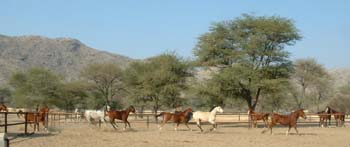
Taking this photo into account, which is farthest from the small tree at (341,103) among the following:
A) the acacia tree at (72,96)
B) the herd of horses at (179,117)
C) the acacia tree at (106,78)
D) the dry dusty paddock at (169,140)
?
the dry dusty paddock at (169,140)

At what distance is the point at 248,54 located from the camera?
38531mm

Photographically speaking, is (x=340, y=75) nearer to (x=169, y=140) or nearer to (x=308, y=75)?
(x=308, y=75)

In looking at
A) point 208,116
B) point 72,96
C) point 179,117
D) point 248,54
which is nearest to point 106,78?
point 72,96

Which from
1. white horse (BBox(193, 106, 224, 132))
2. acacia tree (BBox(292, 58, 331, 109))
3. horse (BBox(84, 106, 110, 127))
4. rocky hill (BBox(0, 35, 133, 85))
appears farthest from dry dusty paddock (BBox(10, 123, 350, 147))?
rocky hill (BBox(0, 35, 133, 85))

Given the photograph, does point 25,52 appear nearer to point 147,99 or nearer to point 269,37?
point 147,99

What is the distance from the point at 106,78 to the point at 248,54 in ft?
121

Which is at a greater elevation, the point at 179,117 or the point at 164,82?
the point at 164,82

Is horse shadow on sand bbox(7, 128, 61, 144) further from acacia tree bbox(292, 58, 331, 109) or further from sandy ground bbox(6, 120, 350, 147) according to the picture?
acacia tree bbox(292, 58, 331, 109)

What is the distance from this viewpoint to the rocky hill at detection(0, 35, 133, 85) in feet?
463

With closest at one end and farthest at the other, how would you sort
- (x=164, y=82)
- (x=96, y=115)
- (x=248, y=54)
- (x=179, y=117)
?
(x=179, y=117) → (x=96, y=115) → (x=248, y=54) → (x=164, y=82)

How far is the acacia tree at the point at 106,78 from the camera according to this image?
70812 mm

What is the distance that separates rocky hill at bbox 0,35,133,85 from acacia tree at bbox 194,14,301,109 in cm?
9660

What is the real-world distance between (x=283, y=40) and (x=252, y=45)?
2760 millimetres

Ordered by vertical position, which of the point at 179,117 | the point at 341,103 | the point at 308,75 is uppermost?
the point at 308,75
